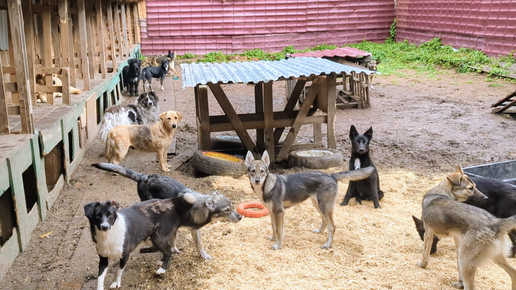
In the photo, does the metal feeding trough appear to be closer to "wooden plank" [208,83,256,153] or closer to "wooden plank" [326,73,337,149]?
"wooden plank" [326,73,337,149]

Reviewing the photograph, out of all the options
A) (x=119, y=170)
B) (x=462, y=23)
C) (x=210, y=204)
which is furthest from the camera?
(x=462, y=23)

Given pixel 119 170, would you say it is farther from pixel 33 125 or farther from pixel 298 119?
pixel 298 119

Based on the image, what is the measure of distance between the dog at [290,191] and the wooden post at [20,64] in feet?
10.7

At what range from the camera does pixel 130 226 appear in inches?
193

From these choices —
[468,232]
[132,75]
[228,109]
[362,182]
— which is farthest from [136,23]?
[468,232]

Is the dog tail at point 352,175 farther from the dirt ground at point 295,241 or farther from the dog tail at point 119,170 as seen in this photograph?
the dog tail at point 119,170

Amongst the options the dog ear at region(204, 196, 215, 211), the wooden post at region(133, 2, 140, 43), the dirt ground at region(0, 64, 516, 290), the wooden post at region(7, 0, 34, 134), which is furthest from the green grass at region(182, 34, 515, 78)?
the dog ear at region(204, 196, 215, 211)

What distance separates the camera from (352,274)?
17.3ft

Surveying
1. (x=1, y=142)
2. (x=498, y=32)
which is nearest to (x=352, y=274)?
(x=1, y=142)

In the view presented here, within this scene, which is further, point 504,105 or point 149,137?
point 504,105

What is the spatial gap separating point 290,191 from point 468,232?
214 cm

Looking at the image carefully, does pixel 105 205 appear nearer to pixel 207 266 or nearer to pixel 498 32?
pixel 207 266

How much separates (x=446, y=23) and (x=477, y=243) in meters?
23.4

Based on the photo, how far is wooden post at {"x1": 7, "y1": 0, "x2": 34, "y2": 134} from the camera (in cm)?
671
